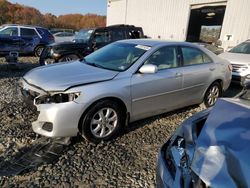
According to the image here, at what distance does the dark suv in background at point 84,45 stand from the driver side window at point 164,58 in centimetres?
492

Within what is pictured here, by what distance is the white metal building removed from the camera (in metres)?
13.3

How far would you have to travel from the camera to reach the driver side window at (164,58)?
4186 mm

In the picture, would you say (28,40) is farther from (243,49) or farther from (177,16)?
(177,16)

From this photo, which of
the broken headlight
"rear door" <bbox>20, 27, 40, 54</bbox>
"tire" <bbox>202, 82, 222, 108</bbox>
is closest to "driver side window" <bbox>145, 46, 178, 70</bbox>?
"tire" <bbox>202, 82, 222, 108</bbox>

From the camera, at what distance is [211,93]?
17.6 ft

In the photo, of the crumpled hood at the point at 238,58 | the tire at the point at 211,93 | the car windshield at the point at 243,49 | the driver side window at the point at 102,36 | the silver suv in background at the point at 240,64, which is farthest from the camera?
the driver side window at the point at 102,36

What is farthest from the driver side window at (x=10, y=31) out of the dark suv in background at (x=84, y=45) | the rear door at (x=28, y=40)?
the dark suv in background at (x=84, y=45)

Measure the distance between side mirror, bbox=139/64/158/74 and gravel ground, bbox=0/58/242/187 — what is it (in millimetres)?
1000

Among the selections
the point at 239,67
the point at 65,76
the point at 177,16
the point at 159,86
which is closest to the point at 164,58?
the point at 159,86

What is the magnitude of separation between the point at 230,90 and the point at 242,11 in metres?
7.58

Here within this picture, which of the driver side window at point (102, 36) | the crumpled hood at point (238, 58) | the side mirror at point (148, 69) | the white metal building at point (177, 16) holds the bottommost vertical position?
the crumpled hood at point (238, 58)

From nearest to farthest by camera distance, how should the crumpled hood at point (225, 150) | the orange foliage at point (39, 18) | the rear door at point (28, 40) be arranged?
1. the crumpled hood at point (225, 150)
2. the rear door at point (28, 40)
3. the orange foliage at point (39, 18)

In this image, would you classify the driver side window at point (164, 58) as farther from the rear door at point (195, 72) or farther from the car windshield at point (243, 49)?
the car windshield at point (243, 49)

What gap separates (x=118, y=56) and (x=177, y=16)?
14.2m
